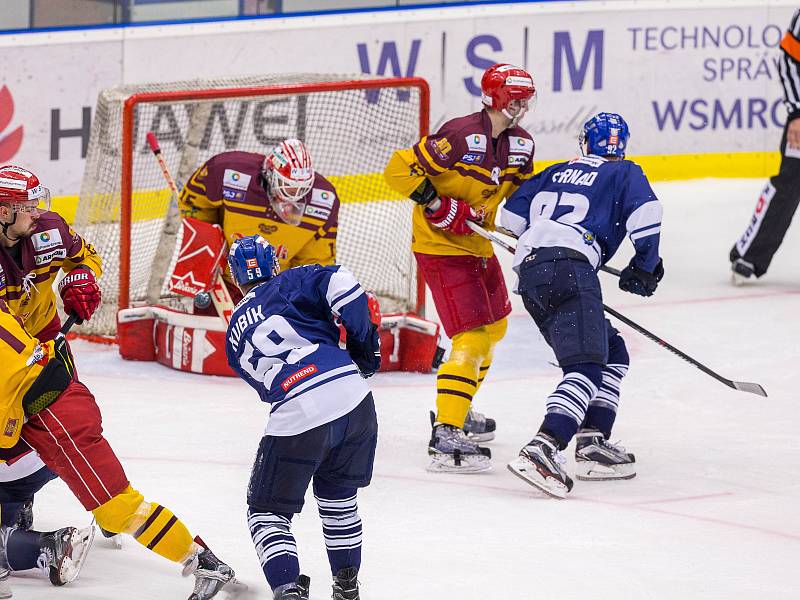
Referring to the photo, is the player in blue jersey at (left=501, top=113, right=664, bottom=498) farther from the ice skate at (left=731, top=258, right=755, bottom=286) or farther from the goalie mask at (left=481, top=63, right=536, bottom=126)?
the ice skate at (left=731, top=258, right=755, bottom=286)

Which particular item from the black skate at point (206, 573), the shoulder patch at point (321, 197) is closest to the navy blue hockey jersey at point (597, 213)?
the shoulder patch at point (321, 197)

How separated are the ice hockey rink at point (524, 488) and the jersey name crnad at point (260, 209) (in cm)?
58

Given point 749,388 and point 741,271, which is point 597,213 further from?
point 741,271

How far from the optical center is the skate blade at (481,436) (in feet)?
15.9

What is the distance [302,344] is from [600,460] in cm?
153

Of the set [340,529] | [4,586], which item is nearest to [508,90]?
[340,529]

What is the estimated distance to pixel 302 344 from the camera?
3205 millimetres

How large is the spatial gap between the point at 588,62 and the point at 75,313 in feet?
17.3

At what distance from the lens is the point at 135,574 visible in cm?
352

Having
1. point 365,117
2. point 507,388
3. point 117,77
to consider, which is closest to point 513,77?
point 507,388

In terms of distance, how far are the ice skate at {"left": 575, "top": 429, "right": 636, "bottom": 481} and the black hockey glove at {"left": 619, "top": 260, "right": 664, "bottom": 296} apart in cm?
47

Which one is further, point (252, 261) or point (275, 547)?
point (252, 261)

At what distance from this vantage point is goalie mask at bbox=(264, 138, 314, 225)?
4.71m

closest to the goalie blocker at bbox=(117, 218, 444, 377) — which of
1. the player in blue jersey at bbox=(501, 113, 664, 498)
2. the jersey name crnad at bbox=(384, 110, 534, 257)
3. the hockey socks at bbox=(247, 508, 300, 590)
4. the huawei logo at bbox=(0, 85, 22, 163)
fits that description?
the jersey name crnad at bbox=(384, 110, 534, 257)
